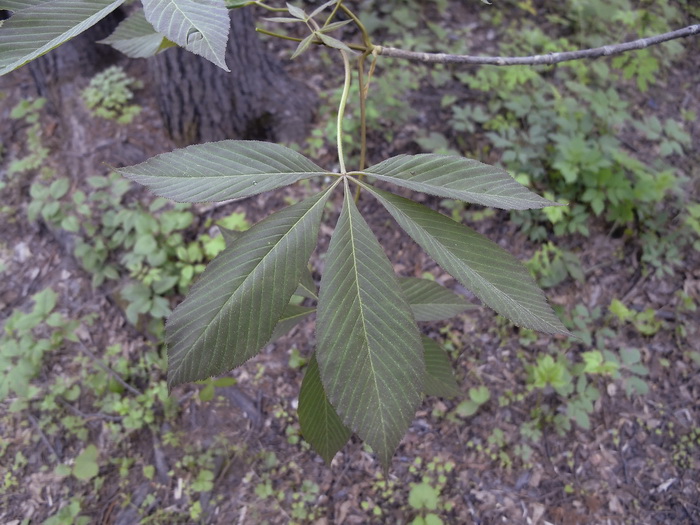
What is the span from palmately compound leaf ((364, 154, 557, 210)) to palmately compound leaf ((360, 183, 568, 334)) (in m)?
0.05

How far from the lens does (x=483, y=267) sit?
31.8 inches

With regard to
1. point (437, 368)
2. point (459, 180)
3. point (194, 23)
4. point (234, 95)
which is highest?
point (194, 23)

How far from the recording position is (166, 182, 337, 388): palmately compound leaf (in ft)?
2.51

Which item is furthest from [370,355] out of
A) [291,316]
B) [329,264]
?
[291,316]

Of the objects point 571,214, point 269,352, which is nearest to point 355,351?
point 269,352

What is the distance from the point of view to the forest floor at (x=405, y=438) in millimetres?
1946

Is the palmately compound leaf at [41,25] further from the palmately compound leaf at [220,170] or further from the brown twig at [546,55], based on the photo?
the brown twig at [546,55]

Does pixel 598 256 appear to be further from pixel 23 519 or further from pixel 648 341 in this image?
pixel 23 519

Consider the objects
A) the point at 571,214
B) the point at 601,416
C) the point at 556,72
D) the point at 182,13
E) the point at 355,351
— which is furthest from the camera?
the point at 556,72

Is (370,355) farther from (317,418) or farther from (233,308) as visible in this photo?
(317,418)

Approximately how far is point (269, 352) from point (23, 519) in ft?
3.95

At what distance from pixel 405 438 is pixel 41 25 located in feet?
6.35

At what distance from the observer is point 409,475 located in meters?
2.01

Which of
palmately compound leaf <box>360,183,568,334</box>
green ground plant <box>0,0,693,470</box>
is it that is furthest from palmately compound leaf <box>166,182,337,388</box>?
palmately compound leaf <box>360,183,568,334</box>
